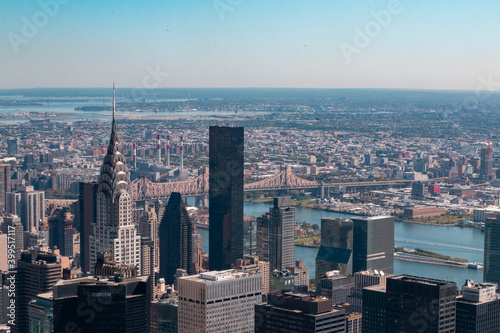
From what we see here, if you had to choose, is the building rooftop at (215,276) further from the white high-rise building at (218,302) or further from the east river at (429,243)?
the east river at (429,243)

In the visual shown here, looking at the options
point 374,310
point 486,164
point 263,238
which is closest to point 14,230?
point 263,238

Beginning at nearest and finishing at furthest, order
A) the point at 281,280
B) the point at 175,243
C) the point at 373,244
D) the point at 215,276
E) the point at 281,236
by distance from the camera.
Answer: the point at 215,276 < the point at 281,280 < the point at 373,244 < the point at 175,243 < the point at 281,236

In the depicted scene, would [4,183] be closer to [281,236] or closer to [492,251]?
[281,236]

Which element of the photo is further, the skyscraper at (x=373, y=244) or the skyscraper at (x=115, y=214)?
the skyscraper at (x=373, y=244)

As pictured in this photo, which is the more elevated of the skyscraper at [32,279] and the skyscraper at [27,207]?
the skyscraper at [32,279]

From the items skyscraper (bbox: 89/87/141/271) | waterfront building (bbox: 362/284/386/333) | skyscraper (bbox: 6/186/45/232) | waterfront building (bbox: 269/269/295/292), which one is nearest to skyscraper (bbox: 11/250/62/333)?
skyscraper (bbox: 89/87/141/271)

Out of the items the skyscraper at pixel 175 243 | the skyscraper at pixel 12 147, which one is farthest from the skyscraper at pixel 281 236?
the skyscraper at pixel 12 147
